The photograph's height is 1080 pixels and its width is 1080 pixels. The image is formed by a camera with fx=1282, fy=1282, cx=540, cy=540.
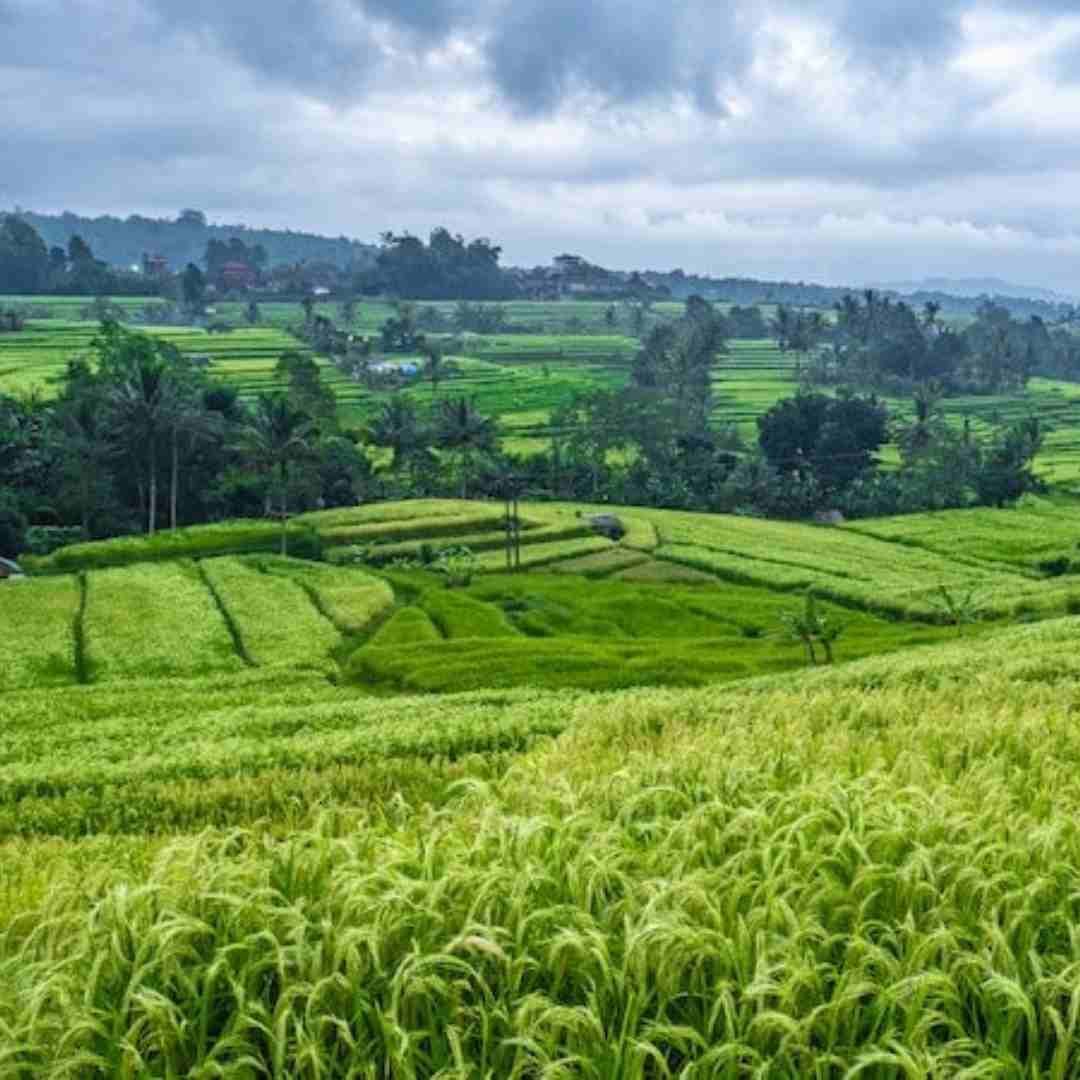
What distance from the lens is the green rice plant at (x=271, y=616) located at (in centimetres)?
4281

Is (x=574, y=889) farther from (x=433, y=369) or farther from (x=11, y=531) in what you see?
(x=433, y=369)

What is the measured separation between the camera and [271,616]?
156ft

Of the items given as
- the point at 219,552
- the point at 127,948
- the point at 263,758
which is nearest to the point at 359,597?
the point at 219,552

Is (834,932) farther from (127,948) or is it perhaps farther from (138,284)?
(138,284)

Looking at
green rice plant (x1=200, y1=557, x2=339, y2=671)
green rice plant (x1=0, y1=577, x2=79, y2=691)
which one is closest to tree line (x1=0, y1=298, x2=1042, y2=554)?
green rice plant (x1=200, y1=557, x2=339, y2=671)

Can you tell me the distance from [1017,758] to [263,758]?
40.0 ft

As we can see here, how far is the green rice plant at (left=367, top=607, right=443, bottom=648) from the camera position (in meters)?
44.4

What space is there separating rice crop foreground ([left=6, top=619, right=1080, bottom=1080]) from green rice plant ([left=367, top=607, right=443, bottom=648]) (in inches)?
1382

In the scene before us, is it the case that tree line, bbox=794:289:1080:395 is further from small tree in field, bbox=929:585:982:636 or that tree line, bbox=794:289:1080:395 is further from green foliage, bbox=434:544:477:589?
small tree in field, bbox=929:585:982:636

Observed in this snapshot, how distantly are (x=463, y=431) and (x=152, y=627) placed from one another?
33223 millimetres

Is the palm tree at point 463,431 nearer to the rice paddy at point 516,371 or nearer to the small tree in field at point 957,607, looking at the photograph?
the rice paddy at point 516,371

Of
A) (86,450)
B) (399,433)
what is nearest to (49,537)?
(86,450)

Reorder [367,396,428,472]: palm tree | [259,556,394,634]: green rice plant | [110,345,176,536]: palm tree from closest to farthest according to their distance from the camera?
[259,556,394,634]: green rice plant
[110,345,176,536]: palm tree
[367,396,428,472]: palm tree

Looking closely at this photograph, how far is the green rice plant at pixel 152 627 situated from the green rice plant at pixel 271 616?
745mm
